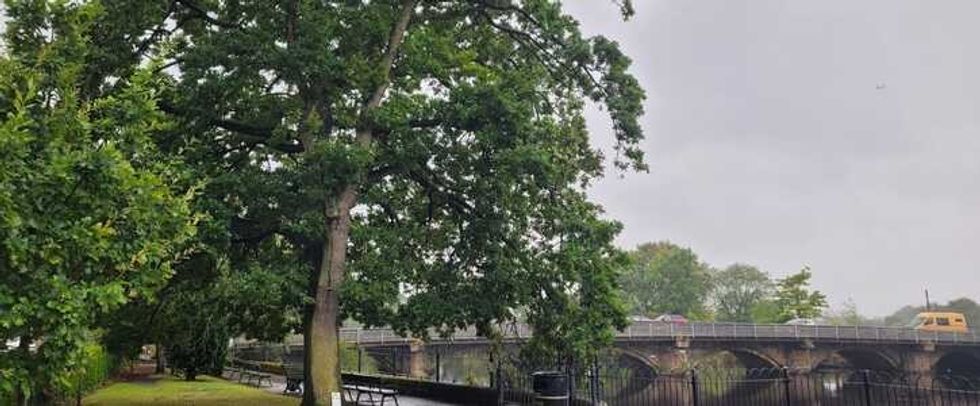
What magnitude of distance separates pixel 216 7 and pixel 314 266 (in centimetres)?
643

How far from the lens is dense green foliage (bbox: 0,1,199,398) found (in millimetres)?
5410

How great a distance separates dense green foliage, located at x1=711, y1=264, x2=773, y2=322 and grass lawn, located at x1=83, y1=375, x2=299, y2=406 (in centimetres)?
7685

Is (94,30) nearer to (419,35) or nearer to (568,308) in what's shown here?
(419,35)

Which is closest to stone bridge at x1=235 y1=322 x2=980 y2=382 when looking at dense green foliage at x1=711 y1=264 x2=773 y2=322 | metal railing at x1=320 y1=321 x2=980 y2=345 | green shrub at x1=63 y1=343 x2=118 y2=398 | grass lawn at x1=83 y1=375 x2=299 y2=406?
metal railing at x1=320 y1=321 x2=980 y2=345

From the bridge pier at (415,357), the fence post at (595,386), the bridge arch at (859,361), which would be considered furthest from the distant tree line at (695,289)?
the fence post at (595,386)

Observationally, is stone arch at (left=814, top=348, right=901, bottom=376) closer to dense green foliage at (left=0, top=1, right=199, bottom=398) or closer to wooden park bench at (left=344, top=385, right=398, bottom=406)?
wooden park bench at (left=344, top=385, right=398, bottom=406)

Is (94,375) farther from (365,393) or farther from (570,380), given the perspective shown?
(570,380)

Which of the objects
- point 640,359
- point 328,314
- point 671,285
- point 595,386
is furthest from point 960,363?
point 328,314

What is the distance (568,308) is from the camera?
16.0 meters

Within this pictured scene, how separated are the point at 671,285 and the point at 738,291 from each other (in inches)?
452

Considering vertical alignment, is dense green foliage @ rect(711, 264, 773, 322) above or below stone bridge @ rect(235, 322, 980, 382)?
above

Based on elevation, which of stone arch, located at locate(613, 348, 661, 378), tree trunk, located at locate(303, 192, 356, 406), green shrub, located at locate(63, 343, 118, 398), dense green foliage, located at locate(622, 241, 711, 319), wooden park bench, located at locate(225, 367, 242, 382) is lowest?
stone arch, located at locate(613, 348, 661, 378)

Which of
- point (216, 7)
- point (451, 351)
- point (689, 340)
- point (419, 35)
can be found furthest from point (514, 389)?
point (689, 340)

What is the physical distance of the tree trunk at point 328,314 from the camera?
49.9 ft
